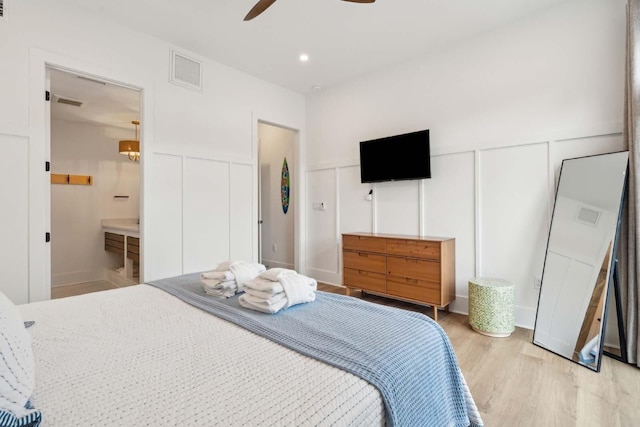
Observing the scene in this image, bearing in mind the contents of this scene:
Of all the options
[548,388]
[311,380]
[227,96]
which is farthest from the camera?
[227,96]

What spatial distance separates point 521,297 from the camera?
2877 millimetres

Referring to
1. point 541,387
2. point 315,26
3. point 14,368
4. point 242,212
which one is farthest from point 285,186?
point 14,368

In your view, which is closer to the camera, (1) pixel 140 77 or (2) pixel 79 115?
(1) pixel 140 77

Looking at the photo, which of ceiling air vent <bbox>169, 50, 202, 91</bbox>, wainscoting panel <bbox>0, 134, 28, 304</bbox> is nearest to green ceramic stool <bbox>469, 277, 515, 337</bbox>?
ceiling air vent <bbox>169, 50, 202, 91</bbox>

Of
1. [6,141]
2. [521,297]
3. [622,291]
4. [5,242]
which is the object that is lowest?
[521,297]

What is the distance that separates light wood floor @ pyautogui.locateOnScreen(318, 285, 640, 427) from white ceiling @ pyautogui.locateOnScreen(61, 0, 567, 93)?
2.96 meters

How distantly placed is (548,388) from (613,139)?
6.79 feet

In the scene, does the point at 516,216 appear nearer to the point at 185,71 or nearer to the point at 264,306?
the point at 264,306

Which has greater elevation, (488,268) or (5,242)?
(5,242)

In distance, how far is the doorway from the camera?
4289 mm

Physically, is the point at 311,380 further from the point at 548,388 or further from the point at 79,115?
the point at 79,115

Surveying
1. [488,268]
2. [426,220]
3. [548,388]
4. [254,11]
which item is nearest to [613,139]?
[488,268]

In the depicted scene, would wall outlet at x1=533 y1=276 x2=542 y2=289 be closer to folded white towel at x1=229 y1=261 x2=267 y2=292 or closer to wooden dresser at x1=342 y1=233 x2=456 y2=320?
wooden dresser at x1=342 y1=233 x2=456 y2=320

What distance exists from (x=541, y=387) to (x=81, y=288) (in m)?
5.52
